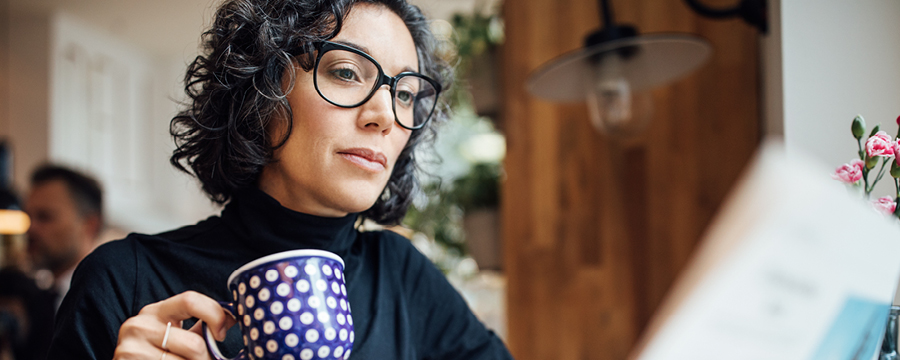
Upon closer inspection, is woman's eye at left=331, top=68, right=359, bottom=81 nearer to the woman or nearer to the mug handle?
the woman

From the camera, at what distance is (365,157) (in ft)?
2.41

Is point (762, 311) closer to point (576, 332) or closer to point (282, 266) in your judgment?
point (282, 266)

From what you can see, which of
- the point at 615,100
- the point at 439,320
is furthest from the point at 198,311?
the point at 615,100

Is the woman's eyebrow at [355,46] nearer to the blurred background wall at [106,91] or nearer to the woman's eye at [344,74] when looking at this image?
the woman's eye at [344,74]

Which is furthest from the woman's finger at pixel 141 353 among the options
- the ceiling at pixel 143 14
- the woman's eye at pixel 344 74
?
the ceiling at pixel 143 14

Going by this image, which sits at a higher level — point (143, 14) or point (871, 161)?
point (143, 14)

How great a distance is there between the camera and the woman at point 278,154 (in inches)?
28.1

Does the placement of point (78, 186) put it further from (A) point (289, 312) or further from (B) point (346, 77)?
(A) point (289, 312)

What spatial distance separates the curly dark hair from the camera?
0.75m

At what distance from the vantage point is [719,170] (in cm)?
161

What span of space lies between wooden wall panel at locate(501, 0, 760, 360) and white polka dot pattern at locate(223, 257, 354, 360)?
1339mm

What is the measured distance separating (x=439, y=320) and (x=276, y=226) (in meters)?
0.32

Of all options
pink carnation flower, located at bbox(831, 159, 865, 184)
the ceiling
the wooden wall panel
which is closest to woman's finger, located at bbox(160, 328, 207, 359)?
pink carnation flower, located at bbox(831, 159, 865, 184)

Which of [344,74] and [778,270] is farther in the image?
[344,74]
